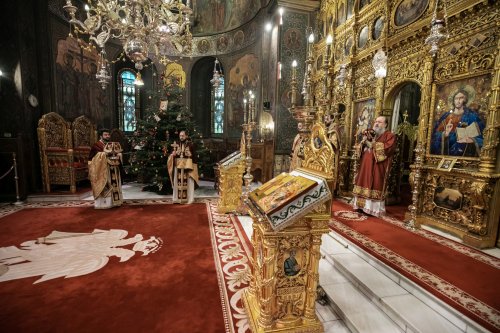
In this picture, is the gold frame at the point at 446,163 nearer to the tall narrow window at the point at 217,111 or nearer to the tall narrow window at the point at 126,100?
the tall narrow window at the point at 217,111

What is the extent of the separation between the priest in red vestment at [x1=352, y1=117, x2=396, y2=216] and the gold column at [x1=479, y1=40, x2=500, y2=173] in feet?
5.78

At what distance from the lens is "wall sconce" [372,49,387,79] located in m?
6.15

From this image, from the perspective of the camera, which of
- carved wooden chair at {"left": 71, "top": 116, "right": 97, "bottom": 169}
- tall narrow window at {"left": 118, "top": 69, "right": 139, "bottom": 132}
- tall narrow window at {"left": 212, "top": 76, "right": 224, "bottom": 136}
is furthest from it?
tall narrow window at {"left": 212, "top": 76, "right": 224, "bottom": 136}

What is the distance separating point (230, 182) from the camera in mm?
6551

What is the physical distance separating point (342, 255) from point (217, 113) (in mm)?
12169

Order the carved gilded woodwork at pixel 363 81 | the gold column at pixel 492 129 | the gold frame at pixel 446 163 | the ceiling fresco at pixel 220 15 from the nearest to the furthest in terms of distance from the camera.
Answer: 1. the gold column at pixel 492 129
2. the gold frame at pixel 446 163
3. the carved gilded woodwork at pixel 363 81
4. the ceiling fresco at pixel 220 15

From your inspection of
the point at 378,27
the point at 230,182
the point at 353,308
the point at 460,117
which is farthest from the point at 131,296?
the point at 378,27

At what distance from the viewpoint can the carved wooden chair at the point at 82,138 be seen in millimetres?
8430

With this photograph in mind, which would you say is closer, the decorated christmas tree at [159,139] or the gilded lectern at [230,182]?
the gilded lectern at [230,182]

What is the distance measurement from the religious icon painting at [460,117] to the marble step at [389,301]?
2.93 m

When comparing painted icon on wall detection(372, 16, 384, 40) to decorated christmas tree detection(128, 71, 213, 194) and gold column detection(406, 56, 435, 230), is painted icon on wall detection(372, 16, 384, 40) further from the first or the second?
decorated christmas tree detection(128, 71, 213, 194)

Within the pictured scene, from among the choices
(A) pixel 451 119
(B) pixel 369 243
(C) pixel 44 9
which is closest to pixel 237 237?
(B) pixel 369 243

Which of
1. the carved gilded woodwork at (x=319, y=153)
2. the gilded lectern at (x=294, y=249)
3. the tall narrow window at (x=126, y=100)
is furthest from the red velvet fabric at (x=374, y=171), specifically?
the tall narrow window at (x=126, y=100)

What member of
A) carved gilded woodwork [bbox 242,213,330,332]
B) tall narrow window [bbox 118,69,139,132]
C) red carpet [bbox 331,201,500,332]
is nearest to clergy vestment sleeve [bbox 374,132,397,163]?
red carpet [bbox 331,201,500,332]
